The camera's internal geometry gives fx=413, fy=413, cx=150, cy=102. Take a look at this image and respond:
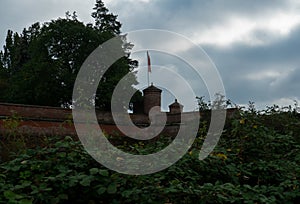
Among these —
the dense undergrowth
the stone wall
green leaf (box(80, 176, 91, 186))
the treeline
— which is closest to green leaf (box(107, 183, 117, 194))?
the dense undergrowth

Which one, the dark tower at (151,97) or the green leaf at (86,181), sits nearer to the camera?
the green leaf at (86,181)

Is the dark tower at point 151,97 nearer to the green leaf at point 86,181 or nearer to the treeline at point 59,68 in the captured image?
the treeline at point 59,68

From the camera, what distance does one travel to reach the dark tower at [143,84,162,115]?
76.9 ft

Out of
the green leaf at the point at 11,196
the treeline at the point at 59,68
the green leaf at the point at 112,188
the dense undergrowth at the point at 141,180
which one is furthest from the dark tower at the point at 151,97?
the green leaf at the point at 11,196

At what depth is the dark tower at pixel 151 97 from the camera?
23438mm

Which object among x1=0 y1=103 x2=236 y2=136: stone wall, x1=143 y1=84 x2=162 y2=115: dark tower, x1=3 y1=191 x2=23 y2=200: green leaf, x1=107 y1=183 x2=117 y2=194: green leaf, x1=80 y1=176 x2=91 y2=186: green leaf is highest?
x1=143 y1=84 x2=162 y2=115: dark tower

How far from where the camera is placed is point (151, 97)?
23.8m

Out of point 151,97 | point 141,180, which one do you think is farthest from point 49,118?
point 141,180

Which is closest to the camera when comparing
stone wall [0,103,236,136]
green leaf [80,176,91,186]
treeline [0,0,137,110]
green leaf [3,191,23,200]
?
green leaf [3,191,23,200]

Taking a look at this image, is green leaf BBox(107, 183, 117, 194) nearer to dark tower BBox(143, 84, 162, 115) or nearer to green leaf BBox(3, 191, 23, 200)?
green leaf BBox(3, 191, 23, 200)

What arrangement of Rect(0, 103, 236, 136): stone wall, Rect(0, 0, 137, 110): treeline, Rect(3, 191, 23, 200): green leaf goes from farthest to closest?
1. Rect(0, 0, 137, 110): treeline
2. Rect(0, 103, 236, 136): stone wall
3. Rect(3, 191, 23, 200): green leaf

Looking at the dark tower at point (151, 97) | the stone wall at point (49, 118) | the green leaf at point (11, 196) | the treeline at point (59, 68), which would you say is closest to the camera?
the green leaf at point (11, 196)

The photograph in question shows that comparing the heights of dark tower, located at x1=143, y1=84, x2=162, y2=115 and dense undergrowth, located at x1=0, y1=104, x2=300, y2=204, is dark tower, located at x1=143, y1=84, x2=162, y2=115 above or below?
above

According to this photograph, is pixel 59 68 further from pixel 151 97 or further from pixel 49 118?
pixel 49 118
